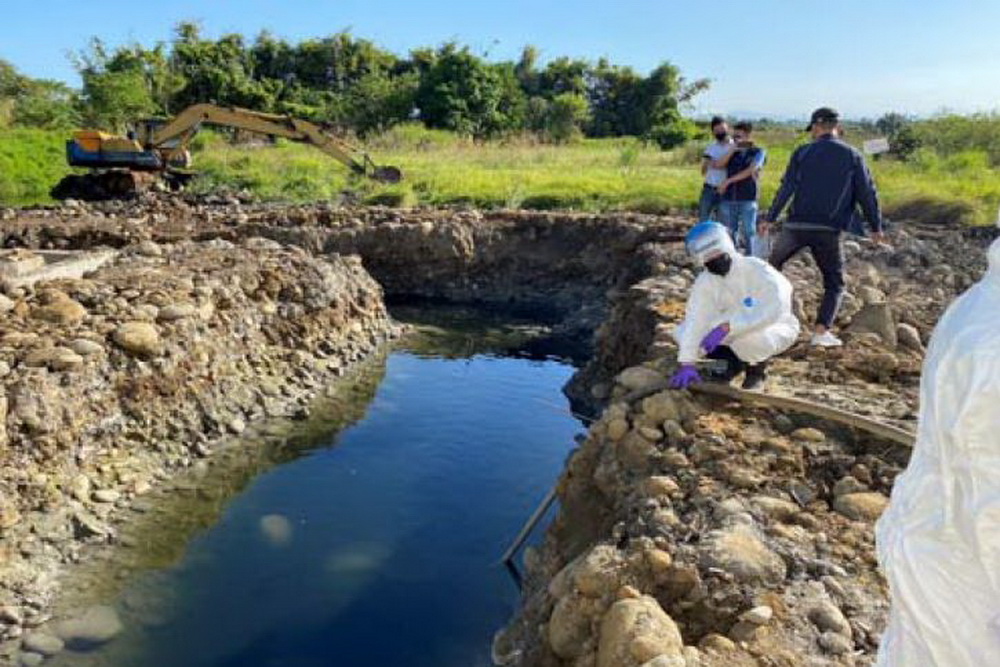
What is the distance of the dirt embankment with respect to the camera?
10.5ft

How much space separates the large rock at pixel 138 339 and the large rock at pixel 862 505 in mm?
5398

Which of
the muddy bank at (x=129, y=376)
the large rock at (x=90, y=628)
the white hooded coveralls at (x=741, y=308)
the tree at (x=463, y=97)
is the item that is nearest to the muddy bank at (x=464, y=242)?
the muddy bank at (x=129, y=376)

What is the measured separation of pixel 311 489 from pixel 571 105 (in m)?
31.2

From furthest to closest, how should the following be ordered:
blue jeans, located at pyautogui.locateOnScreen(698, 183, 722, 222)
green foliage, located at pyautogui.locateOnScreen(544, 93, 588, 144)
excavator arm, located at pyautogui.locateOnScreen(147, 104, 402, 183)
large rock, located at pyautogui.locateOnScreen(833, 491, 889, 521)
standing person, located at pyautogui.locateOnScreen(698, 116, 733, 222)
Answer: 1. green foliage, located at pyautogui.locateOnScreen(544, 93, 588, 144)
2. excavator arm, located at pyautogui.locateOnScreen(147, 104, 402, 183)
3. blue jeans, located at pyautogui.locateOnScreen(698, 183, 722, 222)
4. standing person, located at pyautogui.locateOnScreen(698, 116, 733, 222)
5. large rock, located at pyautogui.locateOnScreen(833, 491, 889, 521)

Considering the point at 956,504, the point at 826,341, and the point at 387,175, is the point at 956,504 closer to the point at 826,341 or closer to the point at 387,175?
the point at 826,341

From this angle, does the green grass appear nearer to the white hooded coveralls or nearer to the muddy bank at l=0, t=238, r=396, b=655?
the muddy bank at l=0, t=238, r=396, b=655

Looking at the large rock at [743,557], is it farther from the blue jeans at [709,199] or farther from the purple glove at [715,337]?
the blue jeans at [709,199]

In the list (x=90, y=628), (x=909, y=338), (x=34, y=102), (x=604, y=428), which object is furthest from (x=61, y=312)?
(x=34, y=102)

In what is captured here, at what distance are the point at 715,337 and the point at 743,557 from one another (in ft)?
5.16

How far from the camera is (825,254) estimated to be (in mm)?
6051

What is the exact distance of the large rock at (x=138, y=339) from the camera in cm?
687

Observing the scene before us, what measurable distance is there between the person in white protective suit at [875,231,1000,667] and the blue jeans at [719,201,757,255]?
704 cm

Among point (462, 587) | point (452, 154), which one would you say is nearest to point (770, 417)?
point (462, 587)

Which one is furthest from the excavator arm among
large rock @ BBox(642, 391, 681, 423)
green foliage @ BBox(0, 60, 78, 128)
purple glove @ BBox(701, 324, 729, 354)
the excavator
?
purple glove @ BBox(701, 324, 729, 354)
